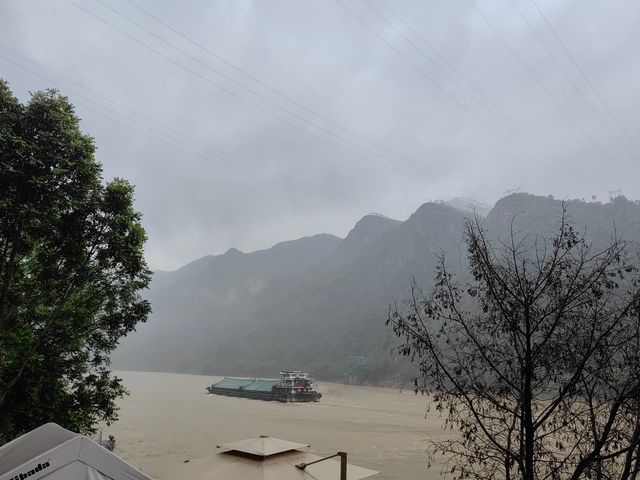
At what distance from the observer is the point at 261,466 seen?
24.3ft

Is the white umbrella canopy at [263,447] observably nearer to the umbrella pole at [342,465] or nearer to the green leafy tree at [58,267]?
the umbrella pole at [342,465]

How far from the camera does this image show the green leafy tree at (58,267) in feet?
29.3

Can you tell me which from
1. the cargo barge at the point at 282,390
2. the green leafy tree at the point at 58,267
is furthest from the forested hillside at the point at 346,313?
the green leafy tree at the point at 58,267

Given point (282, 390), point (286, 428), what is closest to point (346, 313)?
point (282, 390)

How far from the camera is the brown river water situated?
25.9 metres

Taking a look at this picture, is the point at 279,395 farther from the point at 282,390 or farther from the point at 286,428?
the point at 286,428

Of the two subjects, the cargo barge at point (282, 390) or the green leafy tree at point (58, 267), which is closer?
the green leafy tree at point (58, 267)

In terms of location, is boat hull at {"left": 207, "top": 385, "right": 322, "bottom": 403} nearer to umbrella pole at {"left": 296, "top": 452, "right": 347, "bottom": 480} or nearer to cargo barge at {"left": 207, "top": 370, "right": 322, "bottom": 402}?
cargo barge at {"left": 207, "top": 370, "right": 322, "bottom": 402}

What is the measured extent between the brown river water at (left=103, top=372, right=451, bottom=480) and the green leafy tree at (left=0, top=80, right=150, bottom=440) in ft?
13.9

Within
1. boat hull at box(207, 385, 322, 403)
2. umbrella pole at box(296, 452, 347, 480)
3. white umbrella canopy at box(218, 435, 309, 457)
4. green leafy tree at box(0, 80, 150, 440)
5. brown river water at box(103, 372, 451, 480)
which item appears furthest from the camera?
boat hull at box(207, 385, 322, 403)

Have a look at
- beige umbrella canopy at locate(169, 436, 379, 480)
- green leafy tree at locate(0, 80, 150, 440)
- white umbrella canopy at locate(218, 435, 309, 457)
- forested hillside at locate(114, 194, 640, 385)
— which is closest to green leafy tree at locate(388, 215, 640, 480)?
beige umbrella canopy at locate(169, 436, 379, 480)

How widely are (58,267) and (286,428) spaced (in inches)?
1281

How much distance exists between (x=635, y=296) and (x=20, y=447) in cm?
627

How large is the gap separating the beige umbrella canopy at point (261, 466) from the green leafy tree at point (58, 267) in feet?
14.3
